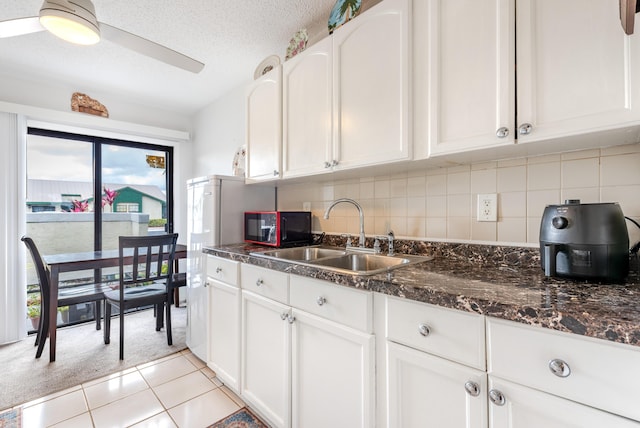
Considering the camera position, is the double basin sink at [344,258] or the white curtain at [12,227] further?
the white curtain at [12,227]

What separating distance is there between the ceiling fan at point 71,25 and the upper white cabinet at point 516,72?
1508mm

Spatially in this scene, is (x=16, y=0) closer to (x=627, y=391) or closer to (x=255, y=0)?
(x=255, y=0)

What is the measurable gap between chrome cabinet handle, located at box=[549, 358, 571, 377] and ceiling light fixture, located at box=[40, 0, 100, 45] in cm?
218

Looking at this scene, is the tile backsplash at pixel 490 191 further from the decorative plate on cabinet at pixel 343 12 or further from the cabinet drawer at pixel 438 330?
the decorative plate on cabinet at pixel 343 12

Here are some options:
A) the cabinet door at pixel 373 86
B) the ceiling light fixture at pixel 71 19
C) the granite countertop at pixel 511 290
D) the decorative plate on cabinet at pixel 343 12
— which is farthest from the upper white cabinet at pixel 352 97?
the ceiling light fixture at pixel 71 19

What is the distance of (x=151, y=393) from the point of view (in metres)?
1.81

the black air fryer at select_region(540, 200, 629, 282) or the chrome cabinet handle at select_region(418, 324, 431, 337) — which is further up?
the black air fryer at select_region(540, 200, 629, 282)

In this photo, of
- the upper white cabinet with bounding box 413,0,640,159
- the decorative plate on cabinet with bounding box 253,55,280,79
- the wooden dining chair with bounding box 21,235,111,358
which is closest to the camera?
the upper white cabinet with bounding box 413,0,640,159

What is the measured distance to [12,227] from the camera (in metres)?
2.50

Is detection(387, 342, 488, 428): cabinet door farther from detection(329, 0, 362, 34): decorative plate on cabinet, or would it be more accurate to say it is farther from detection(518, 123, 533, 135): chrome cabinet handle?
detection(329, 0, 362, 34): decorative plate on cabinet

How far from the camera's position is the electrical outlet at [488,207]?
1300 mm

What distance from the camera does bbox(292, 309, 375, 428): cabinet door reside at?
1019 millimetres

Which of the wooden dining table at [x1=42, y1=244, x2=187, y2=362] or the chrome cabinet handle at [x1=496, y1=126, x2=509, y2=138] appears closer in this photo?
the chrome cabinet handle at [x1=496, y1=126, x2=509, y2=138]

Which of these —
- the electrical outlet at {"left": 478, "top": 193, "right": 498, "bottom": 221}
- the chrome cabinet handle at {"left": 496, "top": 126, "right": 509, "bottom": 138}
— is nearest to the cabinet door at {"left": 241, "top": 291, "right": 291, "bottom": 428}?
the electrical outlet at {"left": 478, "top": 193, "right": 498, "bottom": 221}
